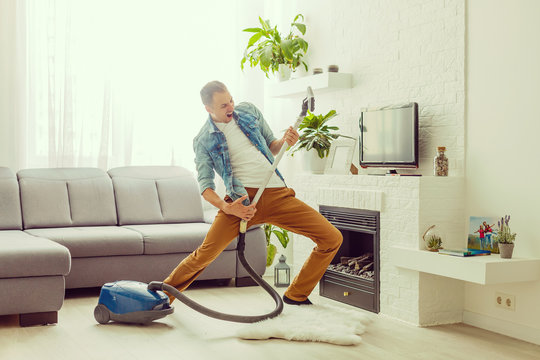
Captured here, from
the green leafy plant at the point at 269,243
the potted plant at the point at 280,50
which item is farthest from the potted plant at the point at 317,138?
the green leafy plant at the point at 269,243

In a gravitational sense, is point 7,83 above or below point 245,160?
above

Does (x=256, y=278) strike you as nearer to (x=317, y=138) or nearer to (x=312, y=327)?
(x=312, y=327)

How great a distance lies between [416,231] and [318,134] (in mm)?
1242

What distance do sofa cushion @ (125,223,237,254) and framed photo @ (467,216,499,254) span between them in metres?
1.83

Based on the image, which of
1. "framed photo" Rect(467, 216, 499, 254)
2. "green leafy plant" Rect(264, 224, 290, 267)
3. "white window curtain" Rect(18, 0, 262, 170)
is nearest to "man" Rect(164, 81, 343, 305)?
"framed photo" Rect(467, 216, 499, 254)

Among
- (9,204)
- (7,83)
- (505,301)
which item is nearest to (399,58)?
(505,301)

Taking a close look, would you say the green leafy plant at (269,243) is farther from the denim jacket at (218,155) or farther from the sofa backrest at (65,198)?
the denim jacket at (218,155)

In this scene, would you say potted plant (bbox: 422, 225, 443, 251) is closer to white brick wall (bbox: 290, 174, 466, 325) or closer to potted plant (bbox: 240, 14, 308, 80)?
white brick wall (bbox: 290, 174, 466, 325)

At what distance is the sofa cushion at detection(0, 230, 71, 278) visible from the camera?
→ 3.45 m

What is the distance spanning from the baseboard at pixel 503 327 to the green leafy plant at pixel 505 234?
0.46m

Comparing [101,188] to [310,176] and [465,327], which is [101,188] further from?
[465,327]

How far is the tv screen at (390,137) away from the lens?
3.88 metres

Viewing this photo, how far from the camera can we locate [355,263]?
426cm

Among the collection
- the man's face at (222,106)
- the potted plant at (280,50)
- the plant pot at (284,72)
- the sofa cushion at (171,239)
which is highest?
the potted plant at (280,50)
